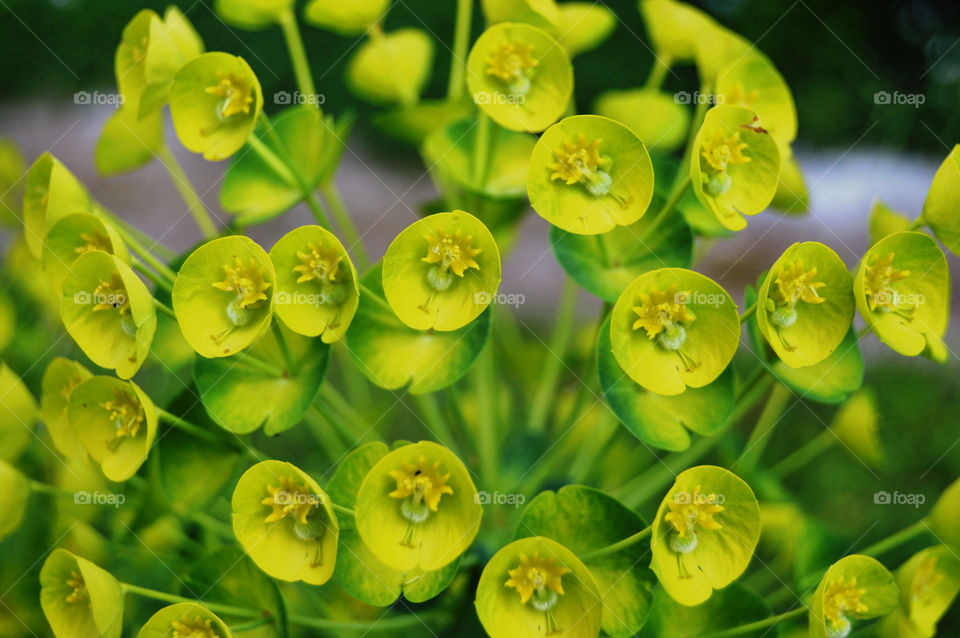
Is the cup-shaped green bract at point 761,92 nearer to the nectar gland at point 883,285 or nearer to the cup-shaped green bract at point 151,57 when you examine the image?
the nectar gland at point 883,285

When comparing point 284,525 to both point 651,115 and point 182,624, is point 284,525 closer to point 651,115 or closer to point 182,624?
point 182,624

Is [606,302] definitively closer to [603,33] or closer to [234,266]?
[234,266]

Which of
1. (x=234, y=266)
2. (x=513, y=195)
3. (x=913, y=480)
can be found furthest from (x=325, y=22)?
(x=913, y=480)

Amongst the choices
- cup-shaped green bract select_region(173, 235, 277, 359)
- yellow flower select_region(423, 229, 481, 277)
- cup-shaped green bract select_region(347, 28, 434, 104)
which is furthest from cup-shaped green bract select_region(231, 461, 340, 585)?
cup-shaped green bract select_region(347, 28, 434, 104)

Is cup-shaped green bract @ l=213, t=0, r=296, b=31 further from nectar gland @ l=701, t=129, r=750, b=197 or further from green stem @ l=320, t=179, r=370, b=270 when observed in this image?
nectar gland @ l=701, t=129, r=750, b=197

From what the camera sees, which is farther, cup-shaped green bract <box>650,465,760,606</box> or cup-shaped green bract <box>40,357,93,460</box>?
cup-shaped green bract <box>40,357,93,460</box>

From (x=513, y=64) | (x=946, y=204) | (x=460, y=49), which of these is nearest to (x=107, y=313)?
Answer: (x=513, y=64)
